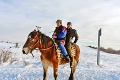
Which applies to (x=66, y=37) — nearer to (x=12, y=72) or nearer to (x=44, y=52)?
(x=44, y=52)

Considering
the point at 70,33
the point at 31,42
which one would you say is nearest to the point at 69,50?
the point at 70,33

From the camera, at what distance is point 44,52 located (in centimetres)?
801

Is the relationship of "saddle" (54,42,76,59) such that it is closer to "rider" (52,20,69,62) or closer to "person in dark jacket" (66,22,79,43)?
"rider" (52,20,69,62)

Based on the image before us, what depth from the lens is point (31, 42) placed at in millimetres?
7699

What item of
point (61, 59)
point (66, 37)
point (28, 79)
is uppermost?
point (66, 37)

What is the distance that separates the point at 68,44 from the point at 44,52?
3.87 feet

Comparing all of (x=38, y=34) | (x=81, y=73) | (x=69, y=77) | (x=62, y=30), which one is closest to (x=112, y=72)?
(x=81, y=73)

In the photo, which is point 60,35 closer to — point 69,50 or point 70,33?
point 69,50

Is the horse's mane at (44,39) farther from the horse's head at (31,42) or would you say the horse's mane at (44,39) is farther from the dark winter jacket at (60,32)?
the dark winter jacket at (60,32)

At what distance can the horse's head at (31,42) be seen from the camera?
25.0ft

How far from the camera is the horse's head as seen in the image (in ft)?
25.0

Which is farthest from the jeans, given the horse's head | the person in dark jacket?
the horse's head

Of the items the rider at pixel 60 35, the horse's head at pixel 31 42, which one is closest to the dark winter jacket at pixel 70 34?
the rider at pixel 60 35

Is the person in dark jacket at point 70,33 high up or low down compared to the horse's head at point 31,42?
up
